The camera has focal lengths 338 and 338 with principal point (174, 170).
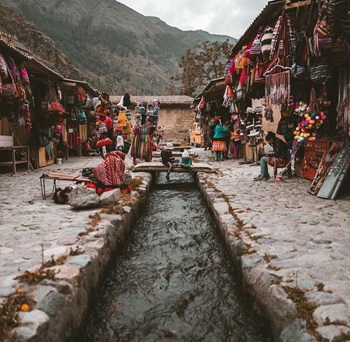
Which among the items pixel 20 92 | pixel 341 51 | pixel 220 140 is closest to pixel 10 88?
pixel 20 92

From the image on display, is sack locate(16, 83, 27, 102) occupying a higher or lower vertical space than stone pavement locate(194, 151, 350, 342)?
higher

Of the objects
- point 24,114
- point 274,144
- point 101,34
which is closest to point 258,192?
point 274,144

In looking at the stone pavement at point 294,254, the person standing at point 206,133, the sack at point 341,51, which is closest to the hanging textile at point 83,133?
the person standing at point 206,133

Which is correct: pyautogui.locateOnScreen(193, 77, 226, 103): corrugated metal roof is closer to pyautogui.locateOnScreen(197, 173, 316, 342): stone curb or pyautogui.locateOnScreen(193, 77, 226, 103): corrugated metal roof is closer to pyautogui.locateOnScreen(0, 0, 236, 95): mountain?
pyautogui.locateOnScreen(197, 173, 316, 342): stone curb

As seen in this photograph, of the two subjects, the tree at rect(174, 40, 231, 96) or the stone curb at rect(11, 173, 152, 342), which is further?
the tree at rect(174, 40, 231, 96)

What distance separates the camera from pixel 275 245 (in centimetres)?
374

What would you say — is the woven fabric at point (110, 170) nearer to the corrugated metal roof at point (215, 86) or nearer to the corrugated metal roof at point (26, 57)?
the corrugated metal roof at point (26, 57)

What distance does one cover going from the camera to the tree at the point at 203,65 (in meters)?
39.0

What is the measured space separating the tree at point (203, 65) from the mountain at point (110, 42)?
11.2 metres

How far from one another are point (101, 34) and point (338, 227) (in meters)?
102

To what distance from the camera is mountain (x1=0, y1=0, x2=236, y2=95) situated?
7100 cm

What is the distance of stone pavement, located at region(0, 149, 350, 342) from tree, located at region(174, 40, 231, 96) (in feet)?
114

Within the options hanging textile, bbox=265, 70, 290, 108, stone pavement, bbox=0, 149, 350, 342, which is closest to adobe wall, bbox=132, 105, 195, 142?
hanging textile, bbox=265, 70, 290, 108

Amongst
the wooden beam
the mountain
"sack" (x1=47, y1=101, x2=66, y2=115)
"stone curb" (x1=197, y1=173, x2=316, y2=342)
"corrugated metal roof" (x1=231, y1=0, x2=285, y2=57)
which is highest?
the mountain
